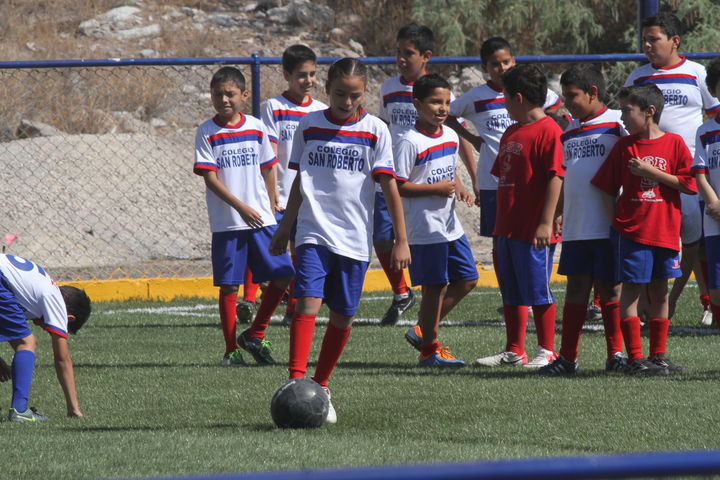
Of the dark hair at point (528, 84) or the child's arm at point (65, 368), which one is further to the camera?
the dark hair at point (528, 84)

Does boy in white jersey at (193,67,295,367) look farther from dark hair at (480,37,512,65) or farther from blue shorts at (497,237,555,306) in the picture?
dark hair at (480,37,512,65)

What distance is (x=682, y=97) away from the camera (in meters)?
8.39

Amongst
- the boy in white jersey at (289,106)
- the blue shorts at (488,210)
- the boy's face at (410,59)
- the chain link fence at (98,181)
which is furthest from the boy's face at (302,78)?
the chain link fence at (98,181)

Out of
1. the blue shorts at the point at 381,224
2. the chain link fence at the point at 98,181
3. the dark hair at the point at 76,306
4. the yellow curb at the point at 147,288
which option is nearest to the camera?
the dark hair at the point at 76,306

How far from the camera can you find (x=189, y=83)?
2248cm

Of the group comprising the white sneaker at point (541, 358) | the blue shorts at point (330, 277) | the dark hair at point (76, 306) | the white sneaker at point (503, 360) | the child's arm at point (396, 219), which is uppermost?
the child's arm at point (396, 219)

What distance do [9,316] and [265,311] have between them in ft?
6.97

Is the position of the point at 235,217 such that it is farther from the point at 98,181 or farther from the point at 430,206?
the point at 98,181

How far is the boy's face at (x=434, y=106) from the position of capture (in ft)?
24.3

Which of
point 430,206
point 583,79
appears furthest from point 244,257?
point 583,79

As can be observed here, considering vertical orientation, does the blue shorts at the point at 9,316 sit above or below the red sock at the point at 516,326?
above

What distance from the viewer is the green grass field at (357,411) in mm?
4762

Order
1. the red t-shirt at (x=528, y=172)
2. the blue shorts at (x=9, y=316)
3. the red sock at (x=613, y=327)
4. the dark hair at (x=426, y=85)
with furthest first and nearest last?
1. the dark hair at (x=426, y=85)
2. the red sock at (x=613, y=327)
3. the red t-shirt at (x=528, y=172)
4. the blue shorts at (x=9, y=316)

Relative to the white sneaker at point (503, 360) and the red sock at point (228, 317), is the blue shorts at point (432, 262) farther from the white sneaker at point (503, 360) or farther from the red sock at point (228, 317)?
the red sock at point (228, 317)
